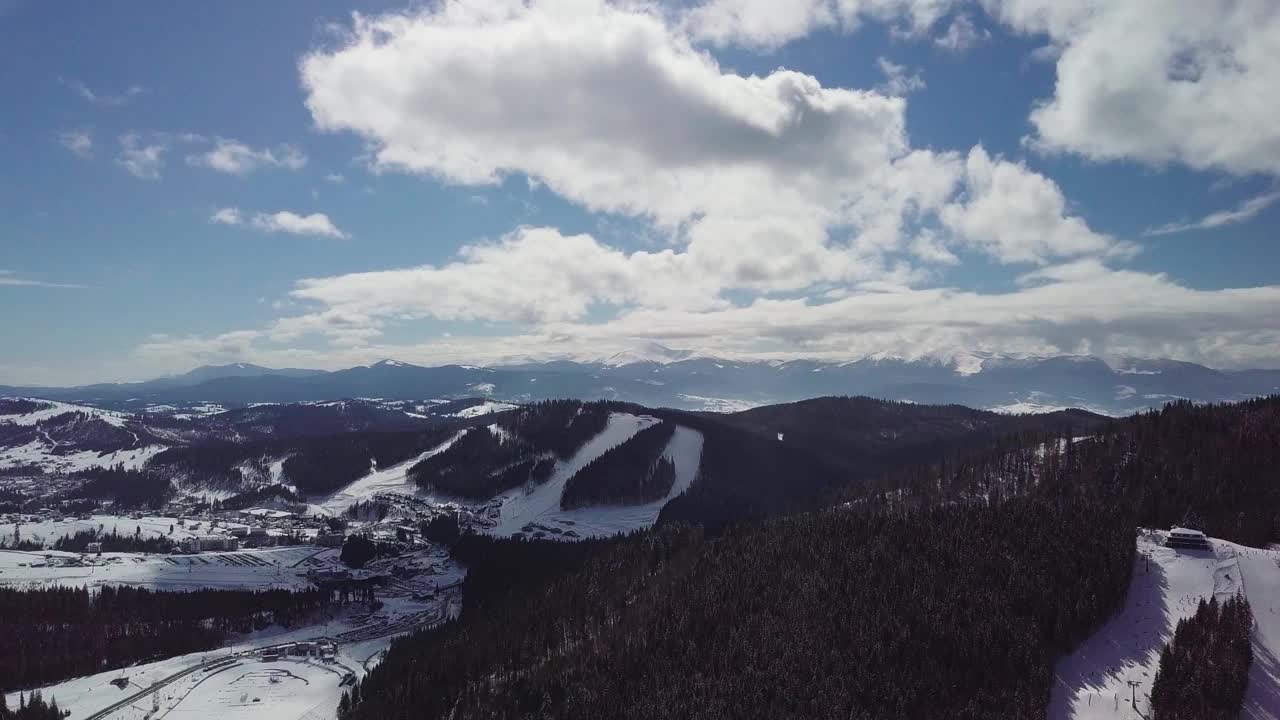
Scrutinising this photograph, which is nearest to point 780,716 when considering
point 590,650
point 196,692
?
point 590,650

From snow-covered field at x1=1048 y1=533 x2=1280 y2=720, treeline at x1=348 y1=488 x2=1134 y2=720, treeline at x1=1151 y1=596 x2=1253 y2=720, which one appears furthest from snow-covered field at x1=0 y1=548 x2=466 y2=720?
treeline at x1=1151 y1=596 x2=1253 y2=720

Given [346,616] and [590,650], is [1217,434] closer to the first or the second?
[590,650]

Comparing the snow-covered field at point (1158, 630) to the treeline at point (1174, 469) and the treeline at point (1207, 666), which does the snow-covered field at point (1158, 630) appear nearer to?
the treeline at point (1207, 666)

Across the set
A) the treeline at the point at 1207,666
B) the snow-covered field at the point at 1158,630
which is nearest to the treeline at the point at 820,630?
the snow-covered field at the point at 1158,630

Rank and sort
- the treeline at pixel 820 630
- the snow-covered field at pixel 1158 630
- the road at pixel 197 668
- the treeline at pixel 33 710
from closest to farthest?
the snow-covered field at pixel 1158 630 → the treeline at pixel 820 630 → the treeline at pixel 33 710 → the road at pixel 197 668

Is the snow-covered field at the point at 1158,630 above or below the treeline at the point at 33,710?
above

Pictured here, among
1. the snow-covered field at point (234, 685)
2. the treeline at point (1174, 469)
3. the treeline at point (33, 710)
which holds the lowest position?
the snow-covered field at point (234, 685)

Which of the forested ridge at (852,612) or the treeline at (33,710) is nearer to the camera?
the forested ridge at (852,612)

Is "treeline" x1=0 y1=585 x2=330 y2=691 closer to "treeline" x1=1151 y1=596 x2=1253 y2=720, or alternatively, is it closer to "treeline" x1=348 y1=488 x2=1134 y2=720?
"treeline" x1=348 y1=488 x2=1134 y2=720


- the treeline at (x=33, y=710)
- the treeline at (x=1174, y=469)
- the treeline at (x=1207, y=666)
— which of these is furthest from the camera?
the treeline at (x=1174, y=469)
